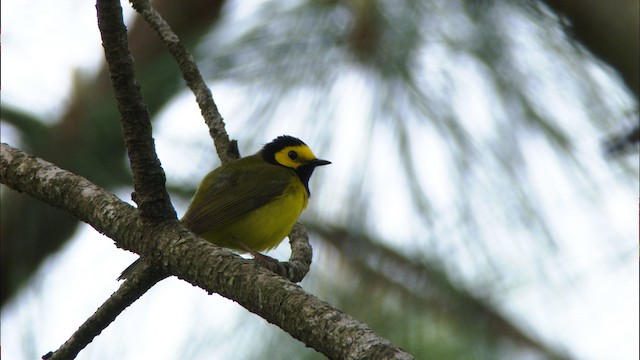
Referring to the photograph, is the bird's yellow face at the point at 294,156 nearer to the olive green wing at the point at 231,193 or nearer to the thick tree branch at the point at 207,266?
the olive green wing at the point at 231,193

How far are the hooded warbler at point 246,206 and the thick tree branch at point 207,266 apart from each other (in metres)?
1.11

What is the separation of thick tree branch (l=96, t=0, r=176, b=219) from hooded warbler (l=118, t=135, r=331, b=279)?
122cm

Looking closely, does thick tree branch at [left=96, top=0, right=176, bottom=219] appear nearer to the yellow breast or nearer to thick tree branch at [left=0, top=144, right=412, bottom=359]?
thick tree branch at [left=0, top=144, right=412, bottom=359]

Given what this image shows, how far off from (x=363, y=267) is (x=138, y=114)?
1438mm

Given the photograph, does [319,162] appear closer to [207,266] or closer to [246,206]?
[246,206]

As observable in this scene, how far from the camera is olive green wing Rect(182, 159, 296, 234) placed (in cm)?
371

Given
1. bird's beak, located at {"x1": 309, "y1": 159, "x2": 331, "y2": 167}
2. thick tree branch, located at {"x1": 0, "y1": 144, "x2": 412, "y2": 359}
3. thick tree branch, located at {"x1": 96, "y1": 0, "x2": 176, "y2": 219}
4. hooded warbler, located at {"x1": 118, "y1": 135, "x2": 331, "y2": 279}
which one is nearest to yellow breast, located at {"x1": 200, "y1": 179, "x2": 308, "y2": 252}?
hooded warbler, located at {"x1": 118, "y1": 135, "x2": 331, "y2": 279}

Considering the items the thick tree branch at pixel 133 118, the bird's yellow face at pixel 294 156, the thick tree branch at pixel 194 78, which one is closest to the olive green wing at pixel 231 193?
the bird's yellow face at pixel 294 156

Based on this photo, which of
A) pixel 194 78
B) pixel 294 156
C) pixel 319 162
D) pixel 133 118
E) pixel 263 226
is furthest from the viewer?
pixel 294 156

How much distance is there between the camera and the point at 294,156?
446 centimetres

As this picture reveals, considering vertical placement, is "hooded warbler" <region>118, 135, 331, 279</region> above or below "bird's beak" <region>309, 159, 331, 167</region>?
below

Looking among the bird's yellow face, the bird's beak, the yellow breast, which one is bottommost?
the yellow breast

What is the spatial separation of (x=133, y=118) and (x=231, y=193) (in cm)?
181

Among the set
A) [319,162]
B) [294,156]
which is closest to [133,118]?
[319,162]
